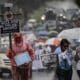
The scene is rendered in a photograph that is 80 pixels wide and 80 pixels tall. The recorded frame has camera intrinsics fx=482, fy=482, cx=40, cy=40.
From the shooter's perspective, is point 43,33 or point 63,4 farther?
point 63,4

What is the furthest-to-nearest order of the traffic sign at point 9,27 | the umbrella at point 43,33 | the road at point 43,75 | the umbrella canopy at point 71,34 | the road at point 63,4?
1. the road at point 63,4
2. the umbrella at point 43,33
3. the umbrella canopy at point 71,34
4. the road at point 43,75
5. the traffic sign at point 9,27

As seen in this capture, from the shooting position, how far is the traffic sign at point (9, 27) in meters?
11.1

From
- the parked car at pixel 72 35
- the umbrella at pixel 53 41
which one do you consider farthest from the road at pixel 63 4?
the umbrella at pixel 53 41

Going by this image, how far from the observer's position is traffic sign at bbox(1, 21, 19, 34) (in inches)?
435

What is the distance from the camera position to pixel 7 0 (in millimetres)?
13289

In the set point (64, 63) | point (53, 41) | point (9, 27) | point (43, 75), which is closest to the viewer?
point (64, 63)

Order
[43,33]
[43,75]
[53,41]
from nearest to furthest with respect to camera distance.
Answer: [43,75] < [53,41] < [43,33]

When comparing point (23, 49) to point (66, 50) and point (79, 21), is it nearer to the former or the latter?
point (66, 50)

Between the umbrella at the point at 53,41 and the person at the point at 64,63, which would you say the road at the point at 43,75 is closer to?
the umbrella at the point at 53,41

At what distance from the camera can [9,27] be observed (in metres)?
11.1

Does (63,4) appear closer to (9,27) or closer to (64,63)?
(9,27)

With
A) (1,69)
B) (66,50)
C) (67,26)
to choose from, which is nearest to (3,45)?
(1,69)

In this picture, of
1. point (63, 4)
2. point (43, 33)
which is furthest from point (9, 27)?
point (63, 4)

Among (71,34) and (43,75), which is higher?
(71,34)
